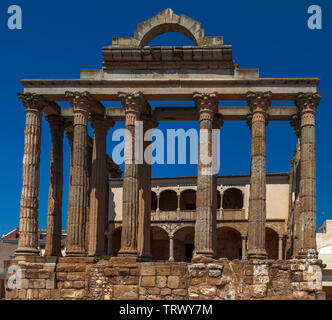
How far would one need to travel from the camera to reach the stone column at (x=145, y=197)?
1212 inches

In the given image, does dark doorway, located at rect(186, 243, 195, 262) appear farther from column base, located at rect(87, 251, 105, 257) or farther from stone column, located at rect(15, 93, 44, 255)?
stone column, located at rect(15, 93, 44, 255)

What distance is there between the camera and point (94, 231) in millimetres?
31109

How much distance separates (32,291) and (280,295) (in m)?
10.9

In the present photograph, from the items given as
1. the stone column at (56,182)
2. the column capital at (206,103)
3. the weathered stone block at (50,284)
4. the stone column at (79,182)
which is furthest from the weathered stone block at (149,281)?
the column capital at (206,103)

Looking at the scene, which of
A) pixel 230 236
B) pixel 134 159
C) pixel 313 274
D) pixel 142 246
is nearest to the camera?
pixel 313 274

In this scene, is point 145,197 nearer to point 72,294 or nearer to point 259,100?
point 72,294

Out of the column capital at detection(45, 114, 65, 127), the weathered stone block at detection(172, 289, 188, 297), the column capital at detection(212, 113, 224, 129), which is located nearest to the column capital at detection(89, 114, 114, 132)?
the column capital at detection(45, 114, 65, 127)

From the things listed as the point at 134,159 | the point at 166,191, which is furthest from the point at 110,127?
the point at 166,191

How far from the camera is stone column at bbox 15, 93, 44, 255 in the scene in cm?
2816

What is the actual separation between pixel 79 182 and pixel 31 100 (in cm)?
470

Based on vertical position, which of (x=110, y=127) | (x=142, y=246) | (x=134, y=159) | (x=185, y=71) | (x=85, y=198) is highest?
(x=185, y=71)

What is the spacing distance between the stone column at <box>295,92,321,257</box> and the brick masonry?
4.62 feet

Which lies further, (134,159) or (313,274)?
(134,159)

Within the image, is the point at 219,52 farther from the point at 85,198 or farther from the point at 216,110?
the point at 85,198
